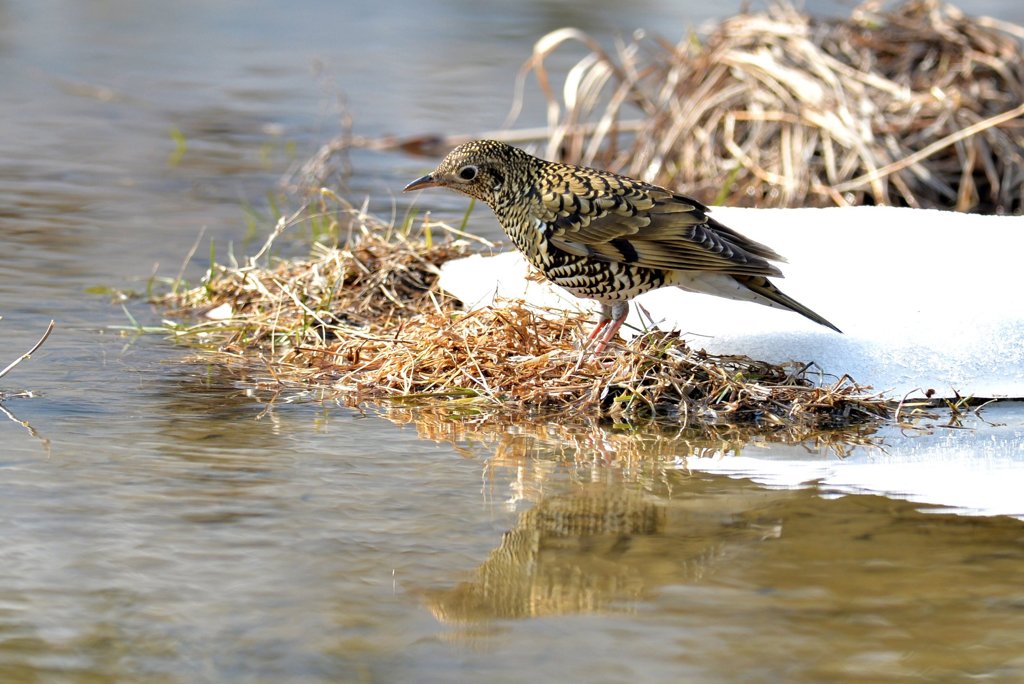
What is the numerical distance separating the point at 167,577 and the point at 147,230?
5001 mm

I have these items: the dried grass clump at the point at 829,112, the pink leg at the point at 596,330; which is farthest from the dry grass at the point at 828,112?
the pink leg at the point at 596,330

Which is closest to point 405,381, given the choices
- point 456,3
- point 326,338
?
point 326,338

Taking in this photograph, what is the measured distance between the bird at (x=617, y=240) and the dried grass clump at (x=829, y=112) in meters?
3.55

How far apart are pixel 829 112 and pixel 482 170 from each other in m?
4.23

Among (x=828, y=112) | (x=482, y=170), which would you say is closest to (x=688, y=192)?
(x=828, y=112)

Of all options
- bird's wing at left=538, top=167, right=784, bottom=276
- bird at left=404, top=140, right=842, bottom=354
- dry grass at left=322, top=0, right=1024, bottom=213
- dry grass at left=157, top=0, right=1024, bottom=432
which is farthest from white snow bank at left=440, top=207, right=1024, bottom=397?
dry grass at left=322, top=0, right=1024, bottom=213

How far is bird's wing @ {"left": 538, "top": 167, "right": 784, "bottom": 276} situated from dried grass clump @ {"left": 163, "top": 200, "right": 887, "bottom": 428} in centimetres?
31

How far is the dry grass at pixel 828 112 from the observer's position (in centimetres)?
873

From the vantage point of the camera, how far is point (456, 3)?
2020cm

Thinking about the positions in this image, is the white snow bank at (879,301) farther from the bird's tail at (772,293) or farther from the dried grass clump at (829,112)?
the dried grass clump at (829,112)

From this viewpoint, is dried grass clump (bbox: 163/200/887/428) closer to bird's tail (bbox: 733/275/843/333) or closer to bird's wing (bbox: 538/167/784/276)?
bird's tail (bbox: 733/275/843/333)

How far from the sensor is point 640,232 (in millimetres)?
4797

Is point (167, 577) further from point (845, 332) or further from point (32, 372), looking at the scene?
point (845, 332)

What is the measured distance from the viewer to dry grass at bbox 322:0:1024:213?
344 inches
